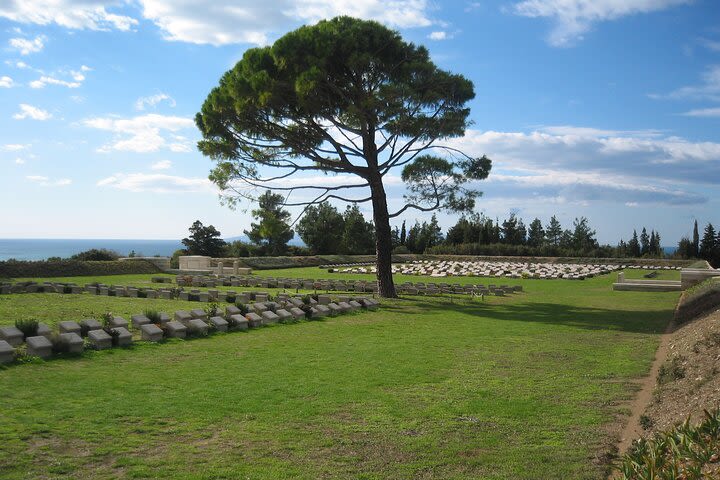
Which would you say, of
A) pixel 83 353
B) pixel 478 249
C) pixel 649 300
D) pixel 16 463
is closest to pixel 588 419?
pixel 16 463

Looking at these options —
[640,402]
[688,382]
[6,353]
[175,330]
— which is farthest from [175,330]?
[688,382]

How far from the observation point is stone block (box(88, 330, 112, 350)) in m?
8.12

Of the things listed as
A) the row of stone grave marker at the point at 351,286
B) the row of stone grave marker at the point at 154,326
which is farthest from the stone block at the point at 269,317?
the row of stone grave marker at the point at 351,286

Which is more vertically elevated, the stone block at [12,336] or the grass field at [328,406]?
the stone block at [12,336]

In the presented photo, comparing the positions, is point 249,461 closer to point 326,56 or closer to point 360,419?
point 360,419

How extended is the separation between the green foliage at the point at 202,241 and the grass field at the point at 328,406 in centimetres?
2577

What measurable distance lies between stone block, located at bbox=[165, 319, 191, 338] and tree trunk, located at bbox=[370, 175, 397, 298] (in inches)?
337

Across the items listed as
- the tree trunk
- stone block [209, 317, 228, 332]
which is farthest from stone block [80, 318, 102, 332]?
the tree trunk

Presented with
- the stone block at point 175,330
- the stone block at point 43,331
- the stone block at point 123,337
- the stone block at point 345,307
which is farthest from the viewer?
the stone block at point 345,307

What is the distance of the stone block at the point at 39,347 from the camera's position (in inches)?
289

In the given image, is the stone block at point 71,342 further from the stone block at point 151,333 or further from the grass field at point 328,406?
the stone block at point 151,333

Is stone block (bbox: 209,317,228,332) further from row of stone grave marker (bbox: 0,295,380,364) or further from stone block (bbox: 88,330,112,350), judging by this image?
stone block (bbox: 88,330,112,350)

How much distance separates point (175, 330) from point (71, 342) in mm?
1804

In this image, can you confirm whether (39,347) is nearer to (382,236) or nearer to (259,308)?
(259,308)
